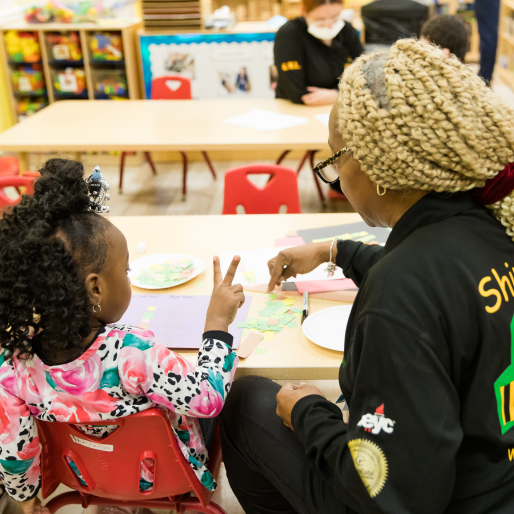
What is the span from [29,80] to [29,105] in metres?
0.22

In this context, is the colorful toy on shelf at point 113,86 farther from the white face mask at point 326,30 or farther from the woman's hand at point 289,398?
the woman's hand at point 289,398

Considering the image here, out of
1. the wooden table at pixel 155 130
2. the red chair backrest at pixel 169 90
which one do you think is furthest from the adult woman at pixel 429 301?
the red chair backrest at pixel 169 90

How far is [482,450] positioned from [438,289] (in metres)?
0.27

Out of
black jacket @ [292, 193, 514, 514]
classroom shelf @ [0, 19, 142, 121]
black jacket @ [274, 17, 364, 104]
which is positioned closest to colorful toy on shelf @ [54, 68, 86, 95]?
classroom shelf @ [0, 19, 142, 121]

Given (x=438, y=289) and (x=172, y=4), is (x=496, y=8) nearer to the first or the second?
(x=172, y=4)

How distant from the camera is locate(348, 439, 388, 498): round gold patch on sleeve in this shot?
0.77 m

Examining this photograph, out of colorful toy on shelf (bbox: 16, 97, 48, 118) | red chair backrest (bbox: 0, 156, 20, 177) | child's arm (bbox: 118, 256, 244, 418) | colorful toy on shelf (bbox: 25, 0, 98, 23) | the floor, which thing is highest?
colorful toy on shelf (bbox: 25, 0, 98, 23)

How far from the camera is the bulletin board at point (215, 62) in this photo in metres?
4.43

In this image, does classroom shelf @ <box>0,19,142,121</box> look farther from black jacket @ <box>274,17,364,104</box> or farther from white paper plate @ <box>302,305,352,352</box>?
white paper plate @ <box>302,305,352,352</box>

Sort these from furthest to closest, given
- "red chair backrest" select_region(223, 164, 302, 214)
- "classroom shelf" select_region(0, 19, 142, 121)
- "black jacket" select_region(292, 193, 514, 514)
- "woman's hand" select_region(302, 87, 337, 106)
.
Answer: "classroom shelf" select_region(0, 19, 142, 121) < "woman's hand" select_region(302, 87, 337, 106) < "red chair backrest" select_region(223, 164, 302, 214) < "black jacket" select_region(292, 193, 514, 514)

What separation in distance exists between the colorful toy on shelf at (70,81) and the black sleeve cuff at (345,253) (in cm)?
385

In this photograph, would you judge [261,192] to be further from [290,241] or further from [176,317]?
[176,317]

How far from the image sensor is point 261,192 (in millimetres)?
2195

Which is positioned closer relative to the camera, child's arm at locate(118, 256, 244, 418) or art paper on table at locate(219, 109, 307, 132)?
child's arm at locate(118, 256, 244, 418)
